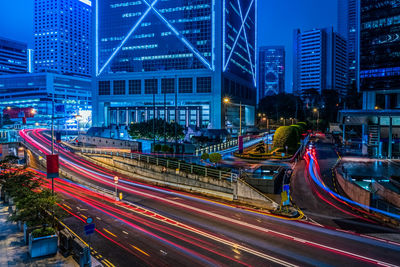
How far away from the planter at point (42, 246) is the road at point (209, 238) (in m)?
2.21

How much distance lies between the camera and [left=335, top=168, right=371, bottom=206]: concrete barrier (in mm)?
21562

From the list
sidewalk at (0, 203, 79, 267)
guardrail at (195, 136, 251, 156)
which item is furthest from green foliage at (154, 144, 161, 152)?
sidewalk at (0, 203, 79, 267)

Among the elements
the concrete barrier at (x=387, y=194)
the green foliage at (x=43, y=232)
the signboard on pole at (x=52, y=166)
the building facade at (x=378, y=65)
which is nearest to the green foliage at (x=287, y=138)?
the building facade at (x=378, y=65)

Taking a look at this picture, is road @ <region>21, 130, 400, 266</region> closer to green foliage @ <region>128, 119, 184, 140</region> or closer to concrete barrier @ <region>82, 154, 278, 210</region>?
concrete barrier @ <region>82, 154, 278, 210</region>

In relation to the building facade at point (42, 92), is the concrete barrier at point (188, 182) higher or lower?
lower

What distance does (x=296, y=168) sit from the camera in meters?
39.3

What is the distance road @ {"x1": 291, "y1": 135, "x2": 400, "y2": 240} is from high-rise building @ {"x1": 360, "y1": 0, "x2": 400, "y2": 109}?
31.7m

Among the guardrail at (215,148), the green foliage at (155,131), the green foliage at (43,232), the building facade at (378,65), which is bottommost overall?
the green foliage at (43,232)

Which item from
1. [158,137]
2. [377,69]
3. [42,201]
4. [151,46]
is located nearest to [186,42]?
[151,46]

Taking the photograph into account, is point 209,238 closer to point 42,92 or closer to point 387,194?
point 387,194

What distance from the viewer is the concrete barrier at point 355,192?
70.7ft

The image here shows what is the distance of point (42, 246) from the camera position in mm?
14211

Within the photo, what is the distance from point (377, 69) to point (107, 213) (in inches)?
2156

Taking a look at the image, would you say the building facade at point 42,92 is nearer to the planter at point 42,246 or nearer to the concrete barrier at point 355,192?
the concrete barrier at point 355,192
